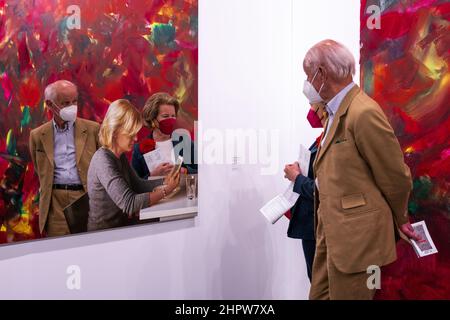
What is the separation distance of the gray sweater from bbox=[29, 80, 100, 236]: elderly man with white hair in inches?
2.8

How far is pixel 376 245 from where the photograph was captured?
2129mm

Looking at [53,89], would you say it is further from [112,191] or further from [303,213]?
[303,213]

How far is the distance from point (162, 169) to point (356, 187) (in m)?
1.22

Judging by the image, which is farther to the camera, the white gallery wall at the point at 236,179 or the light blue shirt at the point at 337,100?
the white gallery wall at the point at 236,179

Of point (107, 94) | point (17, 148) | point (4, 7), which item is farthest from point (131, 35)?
point (17, 148)

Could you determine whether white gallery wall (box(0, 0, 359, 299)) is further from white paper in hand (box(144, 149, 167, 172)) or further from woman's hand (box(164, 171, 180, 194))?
white paper in hand (box(144, 149, 167, 172))

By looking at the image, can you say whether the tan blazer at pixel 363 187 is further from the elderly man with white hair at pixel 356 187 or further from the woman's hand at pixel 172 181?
the woman's hand at pixel 172 181

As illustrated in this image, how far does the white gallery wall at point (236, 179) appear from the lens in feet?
9.32

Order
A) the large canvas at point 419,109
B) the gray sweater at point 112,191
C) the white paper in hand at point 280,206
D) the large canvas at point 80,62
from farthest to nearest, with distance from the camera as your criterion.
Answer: the large canvas at point 419,109, the white paper in hand at point 280,206, the gray sweater at point 112,191, the large canvas at point 80,62

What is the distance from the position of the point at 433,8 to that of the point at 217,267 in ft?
6.86

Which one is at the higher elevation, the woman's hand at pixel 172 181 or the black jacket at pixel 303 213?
the woman's hand at pixel 172 181

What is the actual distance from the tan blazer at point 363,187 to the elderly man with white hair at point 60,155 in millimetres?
1204

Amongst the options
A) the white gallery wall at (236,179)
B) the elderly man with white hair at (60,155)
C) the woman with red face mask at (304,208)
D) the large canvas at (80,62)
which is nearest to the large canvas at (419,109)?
the white gallery wall at (236,179)

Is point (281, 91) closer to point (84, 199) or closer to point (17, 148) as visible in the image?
point (84, 199)
